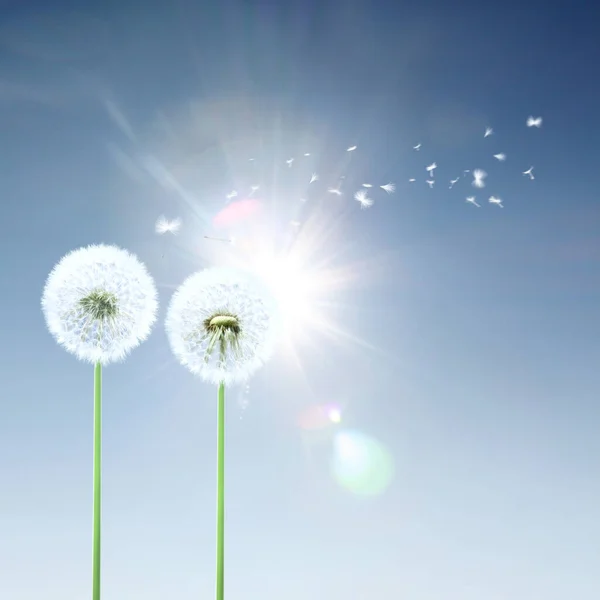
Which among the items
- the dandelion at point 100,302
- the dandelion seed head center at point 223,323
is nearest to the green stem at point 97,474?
the dandelion at point 100,302

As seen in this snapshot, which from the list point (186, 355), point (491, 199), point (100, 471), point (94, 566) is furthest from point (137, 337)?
point (491, 199)

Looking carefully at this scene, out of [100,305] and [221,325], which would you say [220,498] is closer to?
[221,325]

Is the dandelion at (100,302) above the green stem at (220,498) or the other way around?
above

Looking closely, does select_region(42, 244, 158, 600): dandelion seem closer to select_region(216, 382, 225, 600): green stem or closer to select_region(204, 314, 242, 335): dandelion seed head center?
select_region(204, 314, 242, 335): dandelion seed head center

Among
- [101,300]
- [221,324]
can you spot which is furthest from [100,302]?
[221,324]

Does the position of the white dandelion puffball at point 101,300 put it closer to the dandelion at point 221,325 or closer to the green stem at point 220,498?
A: the dandelion at point 221,325
